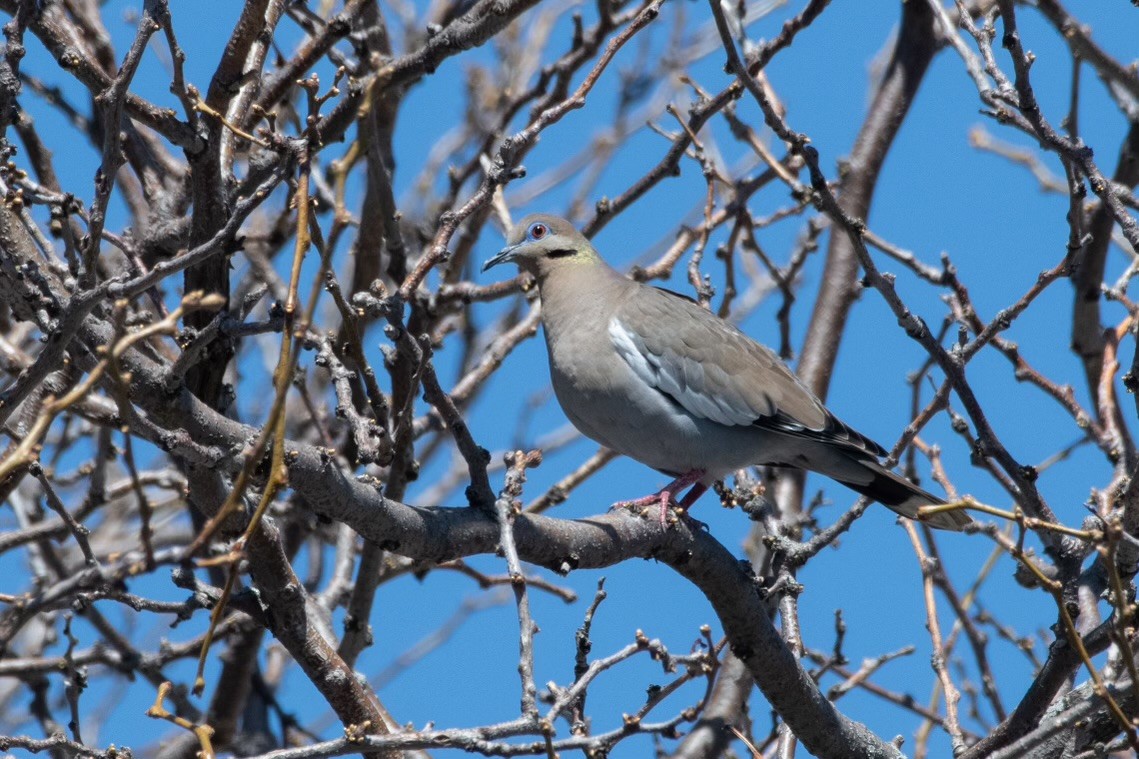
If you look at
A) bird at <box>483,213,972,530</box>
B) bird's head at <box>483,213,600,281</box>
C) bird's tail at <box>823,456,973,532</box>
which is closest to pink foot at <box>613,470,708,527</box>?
bird at <box>483,213,972,530</box>

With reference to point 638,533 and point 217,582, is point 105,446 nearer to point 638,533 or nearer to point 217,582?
point 217,582

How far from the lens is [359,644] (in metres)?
5.02

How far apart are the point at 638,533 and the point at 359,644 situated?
5.40ft

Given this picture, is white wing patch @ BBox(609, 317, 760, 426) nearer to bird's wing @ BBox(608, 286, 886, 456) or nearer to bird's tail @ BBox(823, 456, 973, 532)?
bird's wing @ BBox(608, 286, 886, 456)

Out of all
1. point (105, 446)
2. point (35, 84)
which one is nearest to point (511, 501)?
point (105, 446)

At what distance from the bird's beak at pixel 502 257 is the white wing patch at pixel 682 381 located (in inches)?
35.7

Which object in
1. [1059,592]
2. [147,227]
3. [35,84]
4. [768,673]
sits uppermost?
[35,84]

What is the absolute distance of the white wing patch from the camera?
4945 millimetres

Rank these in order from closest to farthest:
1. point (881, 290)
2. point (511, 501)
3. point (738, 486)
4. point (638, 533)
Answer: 1. point (511, 501)
2. point (881, 290)
3. point (638, 533)
4. point (738, 486)

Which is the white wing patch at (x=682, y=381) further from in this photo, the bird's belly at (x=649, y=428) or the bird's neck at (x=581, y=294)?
the bird's neck at (x=581, y=294)

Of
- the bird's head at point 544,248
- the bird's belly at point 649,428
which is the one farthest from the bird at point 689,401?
the bird's head at point 544,248

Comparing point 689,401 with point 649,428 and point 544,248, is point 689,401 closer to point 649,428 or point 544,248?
point 649,428

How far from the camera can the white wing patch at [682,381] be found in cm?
495

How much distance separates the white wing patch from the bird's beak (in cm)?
91
